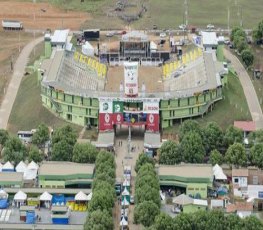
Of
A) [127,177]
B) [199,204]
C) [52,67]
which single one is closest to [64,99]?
[52,67]

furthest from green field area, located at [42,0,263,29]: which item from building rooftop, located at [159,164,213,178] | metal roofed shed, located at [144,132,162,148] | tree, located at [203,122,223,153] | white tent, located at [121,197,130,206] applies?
white tent, located at [121,197,130,206]

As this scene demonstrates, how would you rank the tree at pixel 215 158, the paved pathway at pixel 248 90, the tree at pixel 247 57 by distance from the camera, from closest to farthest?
1. the tree at pixel 215 158
2. the paved pathway at pixel 248 90
3. the tree at pixel 247 57

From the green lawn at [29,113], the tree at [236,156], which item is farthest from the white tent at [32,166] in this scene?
the tree at [236,156]

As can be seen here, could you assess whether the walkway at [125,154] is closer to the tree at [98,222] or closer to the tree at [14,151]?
the tree at [98,222]

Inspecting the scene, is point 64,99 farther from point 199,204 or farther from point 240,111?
point 199,204

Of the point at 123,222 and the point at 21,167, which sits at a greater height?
the point at 21,167

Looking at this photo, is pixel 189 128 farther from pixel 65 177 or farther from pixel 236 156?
pixel 65 177

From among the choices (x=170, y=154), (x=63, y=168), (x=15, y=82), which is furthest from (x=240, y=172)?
(x=15, y=82)

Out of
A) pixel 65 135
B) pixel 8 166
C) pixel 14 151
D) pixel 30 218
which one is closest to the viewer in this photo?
pixel 30 218
